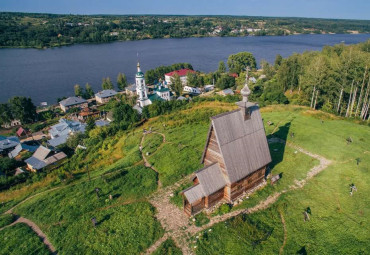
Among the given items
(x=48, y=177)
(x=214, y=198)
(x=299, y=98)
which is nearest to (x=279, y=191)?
(x=214, y=198)

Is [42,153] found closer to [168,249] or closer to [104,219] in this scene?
[104,219]

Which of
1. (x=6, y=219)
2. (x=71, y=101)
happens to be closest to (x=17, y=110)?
(x=71, y=101)

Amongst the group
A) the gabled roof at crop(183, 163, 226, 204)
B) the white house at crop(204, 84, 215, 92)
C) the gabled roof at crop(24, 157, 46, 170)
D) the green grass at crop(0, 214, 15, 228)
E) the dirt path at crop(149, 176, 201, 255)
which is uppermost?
the gabled roof at crop(183, 163, 226, 204)

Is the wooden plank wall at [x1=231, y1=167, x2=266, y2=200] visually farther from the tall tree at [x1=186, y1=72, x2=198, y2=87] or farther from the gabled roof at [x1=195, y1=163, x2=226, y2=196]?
the tall tree at [x1=186, y1=72, x2=198, y2=87]

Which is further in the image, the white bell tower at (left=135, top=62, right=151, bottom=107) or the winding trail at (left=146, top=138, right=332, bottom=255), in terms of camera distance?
the white bell tower at (left=135, top=62, right=151, bottom=107)

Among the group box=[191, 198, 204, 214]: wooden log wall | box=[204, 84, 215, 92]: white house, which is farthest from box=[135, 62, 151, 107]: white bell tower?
box=[191, 198, 204, 214]: wooden log wall

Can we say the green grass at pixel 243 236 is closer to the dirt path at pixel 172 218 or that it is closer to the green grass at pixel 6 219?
the dirt path at pixel 172 218

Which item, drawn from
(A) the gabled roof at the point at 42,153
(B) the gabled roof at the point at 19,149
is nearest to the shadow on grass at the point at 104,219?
(A) the gabled roof at the point at 42,153
